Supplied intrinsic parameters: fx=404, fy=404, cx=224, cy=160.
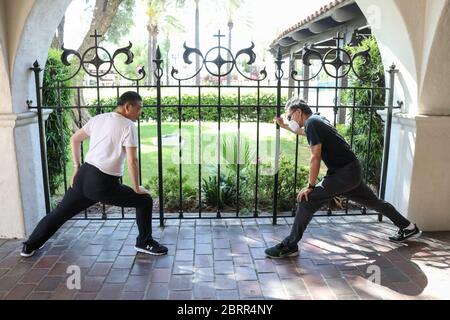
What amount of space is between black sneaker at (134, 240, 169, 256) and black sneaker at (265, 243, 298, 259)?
1.02 m

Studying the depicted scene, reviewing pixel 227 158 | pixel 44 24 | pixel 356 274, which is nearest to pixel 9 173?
pixel 44 24

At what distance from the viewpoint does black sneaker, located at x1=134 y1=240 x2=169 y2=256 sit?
3.93m

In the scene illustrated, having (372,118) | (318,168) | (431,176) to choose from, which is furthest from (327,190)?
(372,118)

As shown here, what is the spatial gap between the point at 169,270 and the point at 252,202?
219 cm

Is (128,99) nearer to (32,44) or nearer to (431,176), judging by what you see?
(32,44)

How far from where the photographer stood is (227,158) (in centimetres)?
600

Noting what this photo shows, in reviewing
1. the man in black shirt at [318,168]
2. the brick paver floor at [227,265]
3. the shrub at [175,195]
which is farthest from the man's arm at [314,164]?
the shrub at [175,195]

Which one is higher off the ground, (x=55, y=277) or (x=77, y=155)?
(x=77, y=155)

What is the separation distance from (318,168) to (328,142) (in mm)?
257

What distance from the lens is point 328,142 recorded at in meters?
3.70

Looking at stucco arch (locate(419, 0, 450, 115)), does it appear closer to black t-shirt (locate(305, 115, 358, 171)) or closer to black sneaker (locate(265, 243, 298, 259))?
black t-shirt (locate(305, 115, 358, 171))

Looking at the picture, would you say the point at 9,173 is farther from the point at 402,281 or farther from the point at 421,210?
the point at 421,210

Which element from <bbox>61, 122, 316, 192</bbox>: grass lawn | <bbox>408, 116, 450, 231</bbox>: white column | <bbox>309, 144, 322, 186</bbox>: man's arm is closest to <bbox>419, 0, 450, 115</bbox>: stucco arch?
<bbox>408, 116, 450, 231</bbox>: white column

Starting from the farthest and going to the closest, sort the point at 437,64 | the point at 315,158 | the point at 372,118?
the point at 372,118 < the point at 437,64 < the point at 315,158
